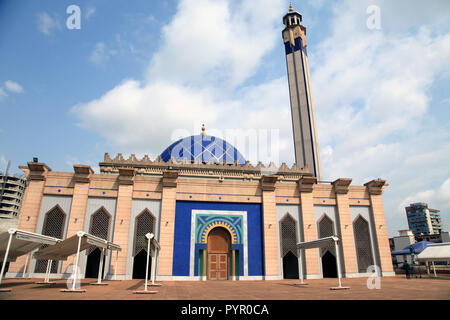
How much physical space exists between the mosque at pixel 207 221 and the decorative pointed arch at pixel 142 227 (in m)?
0.06

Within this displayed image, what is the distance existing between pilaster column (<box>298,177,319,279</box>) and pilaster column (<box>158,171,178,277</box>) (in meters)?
8.96

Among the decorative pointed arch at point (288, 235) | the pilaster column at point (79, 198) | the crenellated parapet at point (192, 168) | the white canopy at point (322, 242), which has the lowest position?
the white canopy at point (322, 242)

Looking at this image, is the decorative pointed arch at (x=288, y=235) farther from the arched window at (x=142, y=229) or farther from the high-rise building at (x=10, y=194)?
the high-rise building at (x=10, y=194)

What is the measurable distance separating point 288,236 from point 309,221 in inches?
71.9

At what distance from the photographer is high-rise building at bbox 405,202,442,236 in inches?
3703

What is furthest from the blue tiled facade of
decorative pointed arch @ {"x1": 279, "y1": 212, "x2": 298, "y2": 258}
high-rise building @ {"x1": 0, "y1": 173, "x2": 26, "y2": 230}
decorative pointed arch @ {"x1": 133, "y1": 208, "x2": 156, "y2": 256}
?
high-rise building @ {"x1": 0, "y1": 173, "x2": 26, "y2": 230}

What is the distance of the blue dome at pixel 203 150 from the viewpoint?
1073 inches

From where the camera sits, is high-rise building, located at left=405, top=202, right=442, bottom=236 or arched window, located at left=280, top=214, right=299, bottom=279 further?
high-rise building, located at left=405, top=202, right=442, bottom=236

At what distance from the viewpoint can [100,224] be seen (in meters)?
19.0

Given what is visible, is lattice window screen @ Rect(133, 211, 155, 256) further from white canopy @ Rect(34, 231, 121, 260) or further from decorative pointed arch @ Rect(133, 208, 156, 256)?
white canopy @ Rect(34, 231, 121, 260)

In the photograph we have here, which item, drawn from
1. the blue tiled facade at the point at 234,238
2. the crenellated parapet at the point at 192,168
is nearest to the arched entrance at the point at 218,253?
the blue tiled facade at the point at 234,238

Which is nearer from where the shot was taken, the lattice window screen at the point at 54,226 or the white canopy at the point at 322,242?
the white canopy at the point at 322,242

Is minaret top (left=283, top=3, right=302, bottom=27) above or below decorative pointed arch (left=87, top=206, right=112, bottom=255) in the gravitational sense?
above

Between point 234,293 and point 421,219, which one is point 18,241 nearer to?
point 234,293
